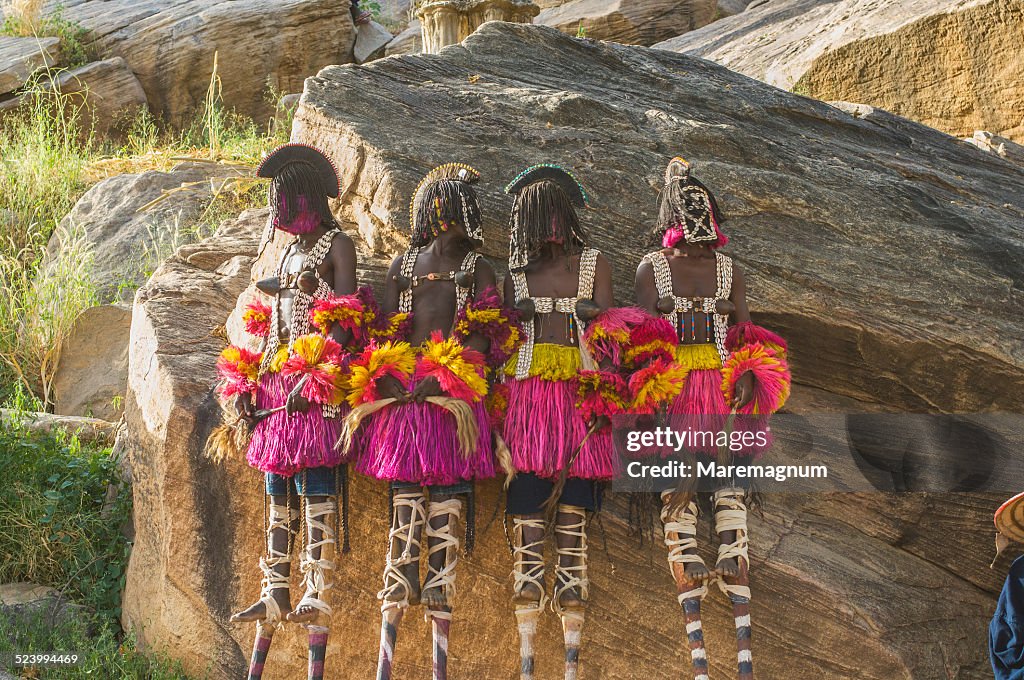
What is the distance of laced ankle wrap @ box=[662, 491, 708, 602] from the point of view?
4.22 metres

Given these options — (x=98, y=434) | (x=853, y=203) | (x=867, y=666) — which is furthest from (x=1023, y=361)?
(x=98, y=434)

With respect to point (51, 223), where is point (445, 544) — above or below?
below

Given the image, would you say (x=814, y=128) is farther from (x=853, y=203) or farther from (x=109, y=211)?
(x=109, y=211)

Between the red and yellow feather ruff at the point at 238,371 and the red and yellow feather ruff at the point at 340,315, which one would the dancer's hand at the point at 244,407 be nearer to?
the red and yellow feather ruff at the point at 238,371

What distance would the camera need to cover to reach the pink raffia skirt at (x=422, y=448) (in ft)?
13.4

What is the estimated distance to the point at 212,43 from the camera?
12.4 m

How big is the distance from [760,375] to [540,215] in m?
1.20

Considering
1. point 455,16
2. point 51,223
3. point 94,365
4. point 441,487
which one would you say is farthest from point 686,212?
point 51,223

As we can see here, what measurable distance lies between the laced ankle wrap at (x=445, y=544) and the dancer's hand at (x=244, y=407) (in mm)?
901

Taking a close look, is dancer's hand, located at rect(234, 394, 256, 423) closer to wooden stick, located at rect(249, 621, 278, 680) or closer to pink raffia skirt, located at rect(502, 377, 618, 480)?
wooden stick, located at rect(249, 621, 278, 680)

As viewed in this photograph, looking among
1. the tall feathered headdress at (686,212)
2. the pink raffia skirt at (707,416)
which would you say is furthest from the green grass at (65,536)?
the tall feathered headdress at (686,212)

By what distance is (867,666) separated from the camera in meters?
4.32

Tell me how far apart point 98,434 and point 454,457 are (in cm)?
329

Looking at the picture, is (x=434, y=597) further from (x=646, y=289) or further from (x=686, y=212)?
(x=686, y=212)
